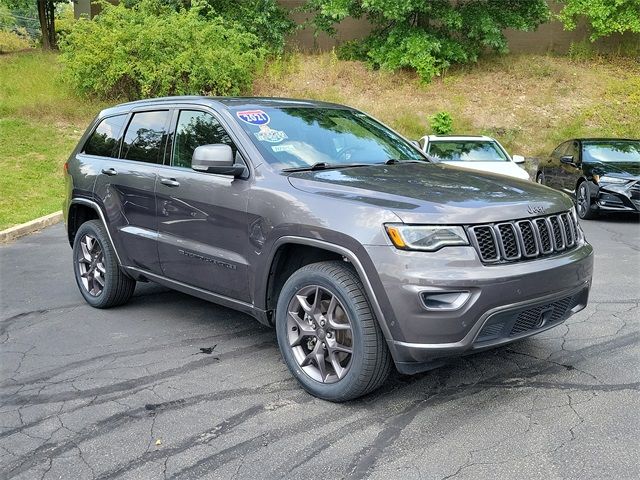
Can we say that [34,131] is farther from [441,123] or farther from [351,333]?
[351,333]

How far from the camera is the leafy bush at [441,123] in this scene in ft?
60.0

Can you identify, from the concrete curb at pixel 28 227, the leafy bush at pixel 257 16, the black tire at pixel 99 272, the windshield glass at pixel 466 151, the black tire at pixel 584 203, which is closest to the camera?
the black tire at pixel 99 272

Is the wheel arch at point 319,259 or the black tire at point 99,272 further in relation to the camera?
the black tire at point 99,272

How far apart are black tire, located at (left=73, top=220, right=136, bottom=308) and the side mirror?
1.84 meters

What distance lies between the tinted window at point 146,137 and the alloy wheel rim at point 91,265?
93cm

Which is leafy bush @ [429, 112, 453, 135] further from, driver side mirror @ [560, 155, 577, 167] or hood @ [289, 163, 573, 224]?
hood @ [289, 163, 573, 224]

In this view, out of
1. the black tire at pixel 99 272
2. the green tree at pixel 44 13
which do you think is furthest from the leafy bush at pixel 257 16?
the black tire at pixel 99 272

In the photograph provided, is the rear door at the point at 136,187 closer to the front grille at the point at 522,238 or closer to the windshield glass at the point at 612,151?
the front grille at the point at 522,238

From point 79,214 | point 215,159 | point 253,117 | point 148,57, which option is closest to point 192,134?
point 253,117

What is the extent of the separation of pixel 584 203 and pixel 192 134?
8.88 meters

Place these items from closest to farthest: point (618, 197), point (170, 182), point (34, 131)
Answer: point (170, 182) → point (618, 197) → point (34, 131)

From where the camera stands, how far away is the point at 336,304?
375cm

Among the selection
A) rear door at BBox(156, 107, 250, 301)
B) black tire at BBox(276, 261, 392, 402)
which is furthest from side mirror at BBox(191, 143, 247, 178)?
black tire at BBox(276, 261, 392, 402)

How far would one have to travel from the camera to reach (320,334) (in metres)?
3.85
